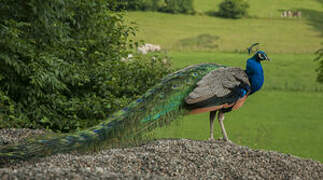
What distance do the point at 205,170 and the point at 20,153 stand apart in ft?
6.55

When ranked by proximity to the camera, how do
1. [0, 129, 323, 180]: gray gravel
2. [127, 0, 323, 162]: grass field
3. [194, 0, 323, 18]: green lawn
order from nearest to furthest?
1. [0, 129, 323, 180]: gray gravel
2. [127, 0, 323, 162]: grass field
3. [194, 0, 323, 18]: green lawn

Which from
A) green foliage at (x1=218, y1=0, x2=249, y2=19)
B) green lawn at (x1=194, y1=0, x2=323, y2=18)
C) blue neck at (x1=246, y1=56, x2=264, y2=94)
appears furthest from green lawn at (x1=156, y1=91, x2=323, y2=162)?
green lawn at (x1=194, y1=0, x2=323, y2=18)

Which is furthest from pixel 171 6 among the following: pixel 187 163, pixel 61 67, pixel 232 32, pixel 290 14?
pixel 187 163

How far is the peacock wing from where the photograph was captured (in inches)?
209

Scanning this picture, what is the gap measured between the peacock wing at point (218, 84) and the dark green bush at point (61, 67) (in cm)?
239

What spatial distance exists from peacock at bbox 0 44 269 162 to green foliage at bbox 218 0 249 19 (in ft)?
52.1

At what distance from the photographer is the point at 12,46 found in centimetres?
697

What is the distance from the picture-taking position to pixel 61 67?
7.36 meters

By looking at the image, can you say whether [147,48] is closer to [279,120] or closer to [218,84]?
[279,120]

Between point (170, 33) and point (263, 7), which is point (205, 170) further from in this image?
point (263, 7)

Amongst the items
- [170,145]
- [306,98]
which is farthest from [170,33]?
[170,145]

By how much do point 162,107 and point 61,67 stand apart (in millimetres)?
2643

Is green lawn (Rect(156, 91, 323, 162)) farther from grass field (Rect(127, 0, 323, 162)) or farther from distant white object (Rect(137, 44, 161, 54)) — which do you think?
distant white object (Rect(137, 44, 161, 54))

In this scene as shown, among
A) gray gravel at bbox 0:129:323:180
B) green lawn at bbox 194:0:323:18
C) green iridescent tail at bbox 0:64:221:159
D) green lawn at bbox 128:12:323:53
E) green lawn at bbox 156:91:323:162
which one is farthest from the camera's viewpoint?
green lawn at bbox 194:0:323:18
